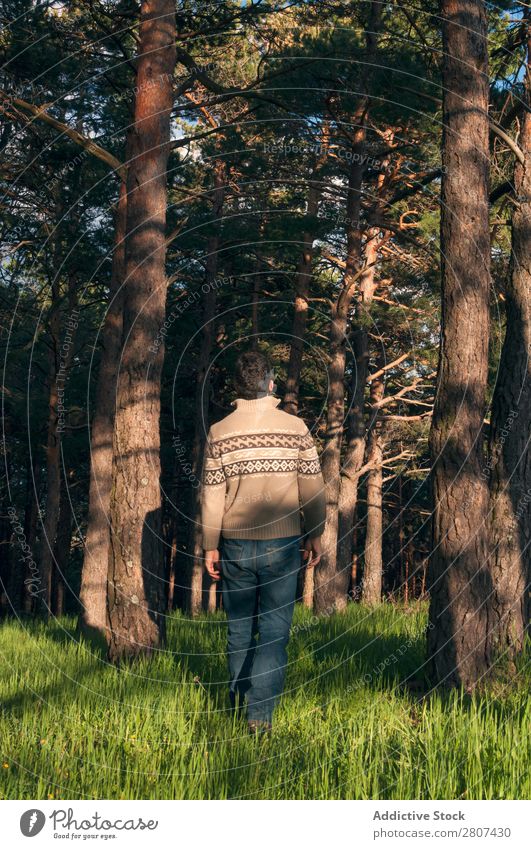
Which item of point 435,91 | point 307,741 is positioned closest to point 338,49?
point 435,91

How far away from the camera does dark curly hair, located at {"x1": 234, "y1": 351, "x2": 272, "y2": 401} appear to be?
19.3 feet

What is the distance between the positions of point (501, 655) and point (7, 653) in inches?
193

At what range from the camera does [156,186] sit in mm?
9117

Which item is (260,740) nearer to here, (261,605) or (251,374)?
(261,605)

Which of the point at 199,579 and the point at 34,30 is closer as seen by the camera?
the point at 34,30

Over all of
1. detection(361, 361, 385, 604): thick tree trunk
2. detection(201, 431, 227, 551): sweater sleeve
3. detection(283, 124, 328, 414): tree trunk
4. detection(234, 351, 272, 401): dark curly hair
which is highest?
detection(283, 124, 328, 414): tree trunk

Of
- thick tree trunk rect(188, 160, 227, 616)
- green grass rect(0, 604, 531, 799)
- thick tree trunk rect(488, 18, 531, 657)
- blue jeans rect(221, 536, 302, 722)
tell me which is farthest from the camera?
thick tree trunk rect(188, 160, 227, 616)

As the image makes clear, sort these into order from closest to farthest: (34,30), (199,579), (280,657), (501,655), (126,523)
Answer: (280,657) < (501,655) < (126,523) < (34,30) < (199,579)

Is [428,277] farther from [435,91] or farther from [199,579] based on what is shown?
[199,579]

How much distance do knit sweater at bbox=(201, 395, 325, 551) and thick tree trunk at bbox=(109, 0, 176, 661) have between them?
2.57 meters

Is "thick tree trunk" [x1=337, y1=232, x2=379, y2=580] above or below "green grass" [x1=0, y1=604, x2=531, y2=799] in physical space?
above

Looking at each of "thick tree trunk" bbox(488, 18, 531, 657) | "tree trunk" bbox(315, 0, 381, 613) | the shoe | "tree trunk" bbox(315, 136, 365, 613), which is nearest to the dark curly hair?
the shoe

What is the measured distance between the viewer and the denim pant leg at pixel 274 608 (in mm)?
5730

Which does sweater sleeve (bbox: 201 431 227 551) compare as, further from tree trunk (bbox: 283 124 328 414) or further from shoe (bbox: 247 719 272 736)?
tree trunk (bbox: 283 124 328 414)
